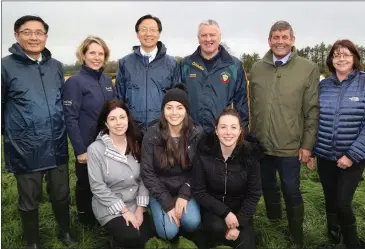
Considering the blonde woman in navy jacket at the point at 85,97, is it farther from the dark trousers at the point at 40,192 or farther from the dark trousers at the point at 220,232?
the dark trousers at the point at 220,232

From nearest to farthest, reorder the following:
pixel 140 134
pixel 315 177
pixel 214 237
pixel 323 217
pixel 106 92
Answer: pixel 214 237, pixel 140 134, pixel 106 92, pixel 323 217, pixel 315 177

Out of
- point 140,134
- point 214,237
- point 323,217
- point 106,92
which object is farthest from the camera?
point 323,217

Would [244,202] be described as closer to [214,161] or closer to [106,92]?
[214,161]

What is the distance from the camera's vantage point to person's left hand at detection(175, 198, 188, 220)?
4.04 m

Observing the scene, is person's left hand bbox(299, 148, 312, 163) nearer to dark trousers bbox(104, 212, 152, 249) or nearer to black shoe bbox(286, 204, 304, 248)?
black shoe bbox(286, 204, 304, 248)

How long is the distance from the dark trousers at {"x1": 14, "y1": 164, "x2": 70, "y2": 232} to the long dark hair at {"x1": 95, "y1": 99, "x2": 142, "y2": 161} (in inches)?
26.9

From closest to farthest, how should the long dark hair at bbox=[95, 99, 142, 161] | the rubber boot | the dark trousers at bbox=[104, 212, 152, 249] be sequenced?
the dark trousers at bbox=[104, 212, 152, 249] → the long dark hair at bbox=[95, 99, 142, 161] → the rubber boot

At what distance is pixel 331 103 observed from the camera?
13.6 ft

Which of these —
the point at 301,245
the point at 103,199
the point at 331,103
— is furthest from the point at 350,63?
the point at 103,199

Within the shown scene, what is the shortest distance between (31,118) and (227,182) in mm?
2275

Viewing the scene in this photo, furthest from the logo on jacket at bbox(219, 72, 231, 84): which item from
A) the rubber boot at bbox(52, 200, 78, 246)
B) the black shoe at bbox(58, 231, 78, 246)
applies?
the black shoe at bbox(58, 231, 78, 246)

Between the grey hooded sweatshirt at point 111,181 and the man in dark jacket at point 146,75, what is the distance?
66 centimetres

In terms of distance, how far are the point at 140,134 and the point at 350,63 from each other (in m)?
2.54

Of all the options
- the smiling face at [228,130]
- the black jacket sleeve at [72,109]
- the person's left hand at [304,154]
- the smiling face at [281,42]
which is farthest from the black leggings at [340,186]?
the black jacket sleeve at [72,109]
